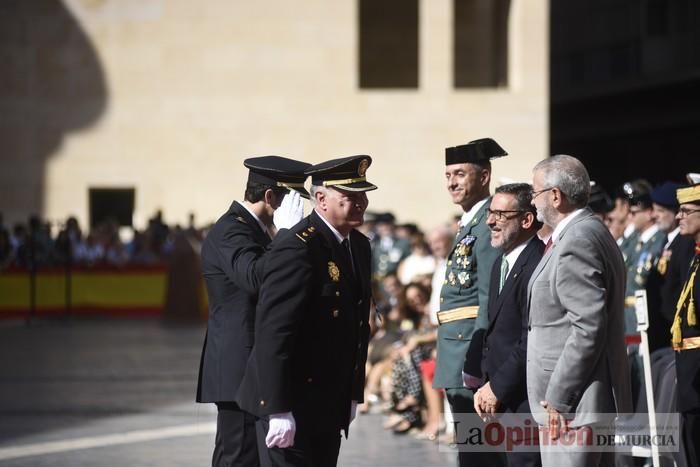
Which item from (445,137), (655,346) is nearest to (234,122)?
(445,137)

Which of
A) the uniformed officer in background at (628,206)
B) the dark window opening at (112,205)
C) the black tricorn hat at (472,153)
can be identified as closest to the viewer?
the black tricorn hat at (472,153)

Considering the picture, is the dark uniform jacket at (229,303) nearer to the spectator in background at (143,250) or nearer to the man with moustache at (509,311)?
the man with moustache at (509,311)

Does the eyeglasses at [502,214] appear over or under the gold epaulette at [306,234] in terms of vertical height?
over

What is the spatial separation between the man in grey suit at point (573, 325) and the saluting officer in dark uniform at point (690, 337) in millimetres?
1468

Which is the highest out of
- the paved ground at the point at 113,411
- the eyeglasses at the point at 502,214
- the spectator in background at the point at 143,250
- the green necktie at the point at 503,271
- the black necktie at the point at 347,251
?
the eyeglasses at the point at 502,214

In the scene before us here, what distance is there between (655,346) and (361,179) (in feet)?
13.1

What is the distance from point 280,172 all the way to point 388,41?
29.8 metres

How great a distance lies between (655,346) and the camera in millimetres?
9578

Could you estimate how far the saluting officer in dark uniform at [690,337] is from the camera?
7758mm

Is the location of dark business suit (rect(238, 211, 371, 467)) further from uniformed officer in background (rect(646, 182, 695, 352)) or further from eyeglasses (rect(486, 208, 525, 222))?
uniformed officer in background (rect(646, 182, 695, 352))

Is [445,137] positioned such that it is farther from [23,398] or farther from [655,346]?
[655,346]

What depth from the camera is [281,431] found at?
598cm

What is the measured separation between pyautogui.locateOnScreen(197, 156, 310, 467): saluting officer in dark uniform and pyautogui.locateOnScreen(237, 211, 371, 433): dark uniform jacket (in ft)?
2.67

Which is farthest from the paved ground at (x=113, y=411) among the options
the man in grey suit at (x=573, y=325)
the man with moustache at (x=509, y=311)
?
the man in grey suit at (x=573, y=325)
